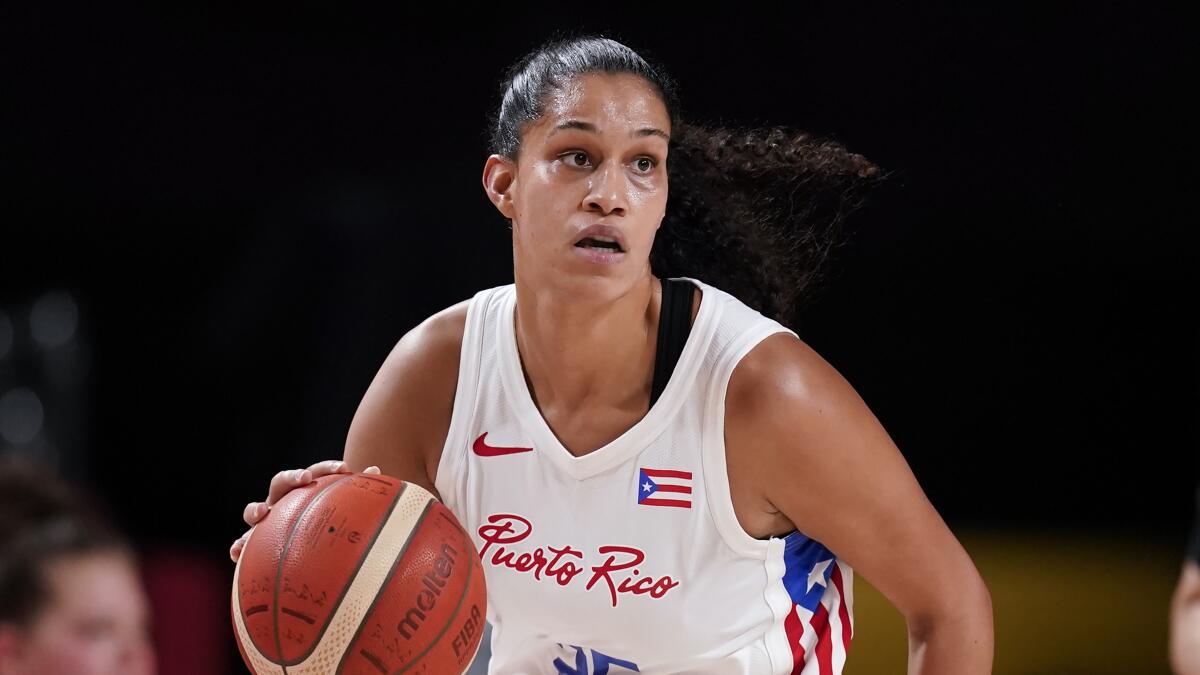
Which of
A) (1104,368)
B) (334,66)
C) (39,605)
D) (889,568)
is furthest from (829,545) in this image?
(334,66)

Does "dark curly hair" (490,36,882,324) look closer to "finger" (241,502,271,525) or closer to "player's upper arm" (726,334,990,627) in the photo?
"player's upper arm" (726,334,990,627)

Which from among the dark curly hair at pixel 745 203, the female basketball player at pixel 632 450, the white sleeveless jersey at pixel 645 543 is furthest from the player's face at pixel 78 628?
the dark curly hair at pixel 745 203

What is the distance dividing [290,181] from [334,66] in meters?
0.49

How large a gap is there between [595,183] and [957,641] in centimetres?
103

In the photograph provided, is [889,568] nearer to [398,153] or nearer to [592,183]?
[592,183]

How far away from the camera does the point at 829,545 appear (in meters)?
2.61

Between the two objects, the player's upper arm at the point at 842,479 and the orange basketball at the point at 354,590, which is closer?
the orange basketball at the point at 354,590

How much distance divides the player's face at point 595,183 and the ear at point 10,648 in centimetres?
109

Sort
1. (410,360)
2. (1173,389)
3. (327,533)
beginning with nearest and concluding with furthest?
(327,533), (410,360), (1173,389)

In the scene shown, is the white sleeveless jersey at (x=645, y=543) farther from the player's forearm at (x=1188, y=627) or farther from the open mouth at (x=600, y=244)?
the player's forearm at (x=1188, y=627)

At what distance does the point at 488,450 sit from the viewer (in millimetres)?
2766

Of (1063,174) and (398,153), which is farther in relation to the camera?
(398,153)

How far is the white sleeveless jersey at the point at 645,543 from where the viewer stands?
2627 mm

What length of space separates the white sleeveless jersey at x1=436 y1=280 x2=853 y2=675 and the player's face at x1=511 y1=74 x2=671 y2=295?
0.23 metres
